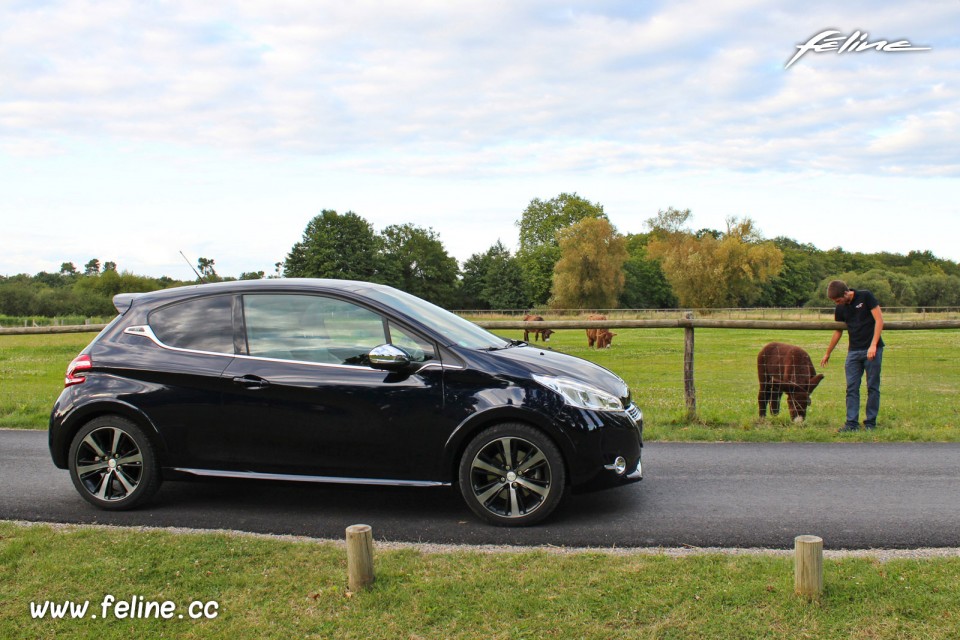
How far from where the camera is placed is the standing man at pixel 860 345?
31.4 ft

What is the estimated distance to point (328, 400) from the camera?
574 cm

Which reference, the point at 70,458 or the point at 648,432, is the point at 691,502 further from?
the point at 70,458

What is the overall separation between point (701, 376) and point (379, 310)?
46.0ft

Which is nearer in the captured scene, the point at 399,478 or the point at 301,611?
the point at 301,611

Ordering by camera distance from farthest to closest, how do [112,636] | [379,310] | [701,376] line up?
[701,376], [379,310], [112,636]

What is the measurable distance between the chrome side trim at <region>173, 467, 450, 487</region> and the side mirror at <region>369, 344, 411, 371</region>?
0.82 meters

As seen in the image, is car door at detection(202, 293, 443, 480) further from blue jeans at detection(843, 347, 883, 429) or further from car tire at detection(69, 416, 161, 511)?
blue jeans at detection(843, 347, 883, 429)

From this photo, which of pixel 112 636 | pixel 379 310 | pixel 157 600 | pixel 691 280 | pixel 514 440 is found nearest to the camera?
pixel 112 636

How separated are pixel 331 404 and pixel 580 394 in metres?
1.77

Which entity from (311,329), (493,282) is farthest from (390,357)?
(493,282)

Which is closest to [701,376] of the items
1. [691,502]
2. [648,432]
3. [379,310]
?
[648,432]

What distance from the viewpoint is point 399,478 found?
5.73 metres

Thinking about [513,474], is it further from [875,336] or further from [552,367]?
[875,336]

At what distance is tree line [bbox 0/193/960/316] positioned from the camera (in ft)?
258
